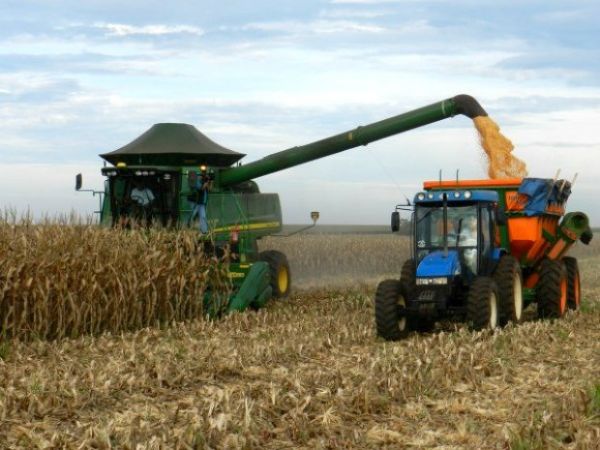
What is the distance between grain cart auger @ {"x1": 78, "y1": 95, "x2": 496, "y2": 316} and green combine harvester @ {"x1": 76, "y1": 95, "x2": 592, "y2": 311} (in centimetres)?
1

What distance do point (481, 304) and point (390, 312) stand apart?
1.01 metres

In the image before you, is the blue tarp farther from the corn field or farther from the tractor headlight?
the corn field

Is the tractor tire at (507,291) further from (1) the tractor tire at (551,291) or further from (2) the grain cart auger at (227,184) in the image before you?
(2) the grain cart auger at (227,184)

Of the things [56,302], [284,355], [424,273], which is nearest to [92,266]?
[56,302]

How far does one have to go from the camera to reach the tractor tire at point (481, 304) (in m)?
9.84

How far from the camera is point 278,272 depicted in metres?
14.8

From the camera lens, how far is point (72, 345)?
960 cm

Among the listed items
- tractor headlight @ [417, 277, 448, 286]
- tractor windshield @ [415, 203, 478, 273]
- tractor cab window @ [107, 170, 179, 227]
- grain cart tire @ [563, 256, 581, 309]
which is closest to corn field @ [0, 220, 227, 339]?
tractor cab window @ [107, 170, 179, 227]

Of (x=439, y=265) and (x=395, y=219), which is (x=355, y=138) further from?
(x=439, y=265)

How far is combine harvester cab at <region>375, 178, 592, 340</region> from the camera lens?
10000 mm

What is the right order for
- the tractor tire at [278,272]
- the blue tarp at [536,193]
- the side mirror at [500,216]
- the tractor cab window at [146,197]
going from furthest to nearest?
the tractor tire at [278,272] < the tractor cab window at [146,197] < the blue tarp at [536,193] < the side mirror at [500,216]

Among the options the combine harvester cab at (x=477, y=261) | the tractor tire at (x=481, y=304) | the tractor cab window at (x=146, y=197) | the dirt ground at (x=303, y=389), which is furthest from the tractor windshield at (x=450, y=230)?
the tractor cab window at (x=146, y=197)

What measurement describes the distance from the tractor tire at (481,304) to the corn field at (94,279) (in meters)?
3.75

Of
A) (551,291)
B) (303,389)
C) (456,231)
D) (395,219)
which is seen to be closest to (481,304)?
(456,231)
